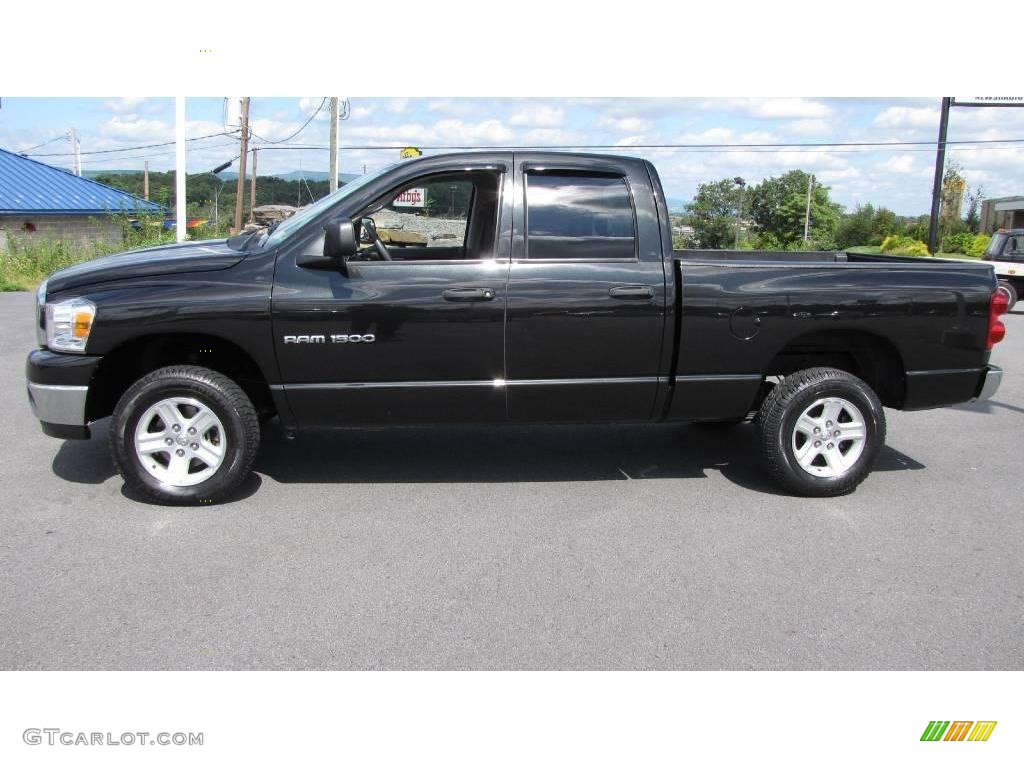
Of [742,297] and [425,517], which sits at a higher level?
[742,297]

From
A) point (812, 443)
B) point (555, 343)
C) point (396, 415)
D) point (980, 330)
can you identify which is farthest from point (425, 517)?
point (980, 330)

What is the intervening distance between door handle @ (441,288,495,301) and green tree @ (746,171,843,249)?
4179cm

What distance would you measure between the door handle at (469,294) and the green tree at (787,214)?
41788 millimetres

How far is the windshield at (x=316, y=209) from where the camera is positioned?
211 inches

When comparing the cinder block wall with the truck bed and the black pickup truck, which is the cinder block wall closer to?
the black pickup truck

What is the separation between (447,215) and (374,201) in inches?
31.3

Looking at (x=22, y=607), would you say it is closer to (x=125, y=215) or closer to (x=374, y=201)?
(x=374, y=201)

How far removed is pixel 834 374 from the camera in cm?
562

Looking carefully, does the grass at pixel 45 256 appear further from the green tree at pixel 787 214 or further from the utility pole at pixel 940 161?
the green tree at pixel 787 214

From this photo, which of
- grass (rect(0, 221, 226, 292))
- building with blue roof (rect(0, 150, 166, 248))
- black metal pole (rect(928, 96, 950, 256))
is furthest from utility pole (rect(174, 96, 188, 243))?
black metal pole (rect(928, 96, 950, 256))

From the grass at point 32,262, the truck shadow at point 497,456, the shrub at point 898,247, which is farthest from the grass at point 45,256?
the shrub at point 898,247

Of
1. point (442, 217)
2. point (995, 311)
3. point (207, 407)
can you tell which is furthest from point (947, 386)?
point (207, 407)

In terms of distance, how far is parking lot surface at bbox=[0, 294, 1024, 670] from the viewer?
3.68 metres
